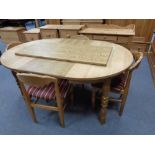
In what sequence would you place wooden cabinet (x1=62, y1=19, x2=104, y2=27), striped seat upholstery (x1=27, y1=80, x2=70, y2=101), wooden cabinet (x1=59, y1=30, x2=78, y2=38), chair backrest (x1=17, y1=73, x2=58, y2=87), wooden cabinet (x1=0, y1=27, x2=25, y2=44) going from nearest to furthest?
chair backrest (x1=17, y1=73, x2=58, y2=87) → striped seat upholstery (x1=27, y1=80, x2=70, y2=101) → wooden cabinet (x1=59, y1=30, x2=78, y2=38) → wooden cabinet (x1=62, y1=19, x2=104, y2=27) → wooden cabinet (x1=0, y1=27, x2=25, y2=44)

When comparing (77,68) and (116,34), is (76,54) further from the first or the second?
(116,34)

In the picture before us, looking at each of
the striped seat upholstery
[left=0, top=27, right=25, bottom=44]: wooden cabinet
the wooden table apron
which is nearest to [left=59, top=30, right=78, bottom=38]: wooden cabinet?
the wooden table apron

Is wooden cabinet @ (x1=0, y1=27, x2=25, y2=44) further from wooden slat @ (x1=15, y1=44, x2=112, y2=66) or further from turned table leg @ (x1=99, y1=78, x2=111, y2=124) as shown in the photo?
turned table leg @ (x1=99, y1=78, x2=111, y2=124)

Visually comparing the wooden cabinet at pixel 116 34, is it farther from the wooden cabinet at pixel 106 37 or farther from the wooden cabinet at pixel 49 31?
the wooden cabinet at pixel 49 31

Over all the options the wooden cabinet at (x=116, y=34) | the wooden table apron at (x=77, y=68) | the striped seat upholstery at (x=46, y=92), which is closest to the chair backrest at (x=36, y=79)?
the wooden table apron at (x=77, y=68)

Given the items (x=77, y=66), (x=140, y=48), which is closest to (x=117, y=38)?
(x=140, y=48)

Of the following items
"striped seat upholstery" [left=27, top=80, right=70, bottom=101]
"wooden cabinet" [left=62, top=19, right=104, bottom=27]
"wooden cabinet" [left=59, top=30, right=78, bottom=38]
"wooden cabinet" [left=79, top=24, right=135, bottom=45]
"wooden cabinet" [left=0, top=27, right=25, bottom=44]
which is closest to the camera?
"striped seat upholstery" [left=27, top=80, right=70, bottom=101]

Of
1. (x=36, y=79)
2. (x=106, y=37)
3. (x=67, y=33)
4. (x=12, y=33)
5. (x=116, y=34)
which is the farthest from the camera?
(x=12, y=33)

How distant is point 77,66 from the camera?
3.80 feet

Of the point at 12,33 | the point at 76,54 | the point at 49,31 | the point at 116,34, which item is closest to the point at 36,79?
the point at 76,54

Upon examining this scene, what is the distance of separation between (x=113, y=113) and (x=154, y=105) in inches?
23.0

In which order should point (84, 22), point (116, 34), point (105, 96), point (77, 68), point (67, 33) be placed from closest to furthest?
point (77, 68) → point (105, 96) → point (116, 34) → point (67, 33) → point (84, 22)
